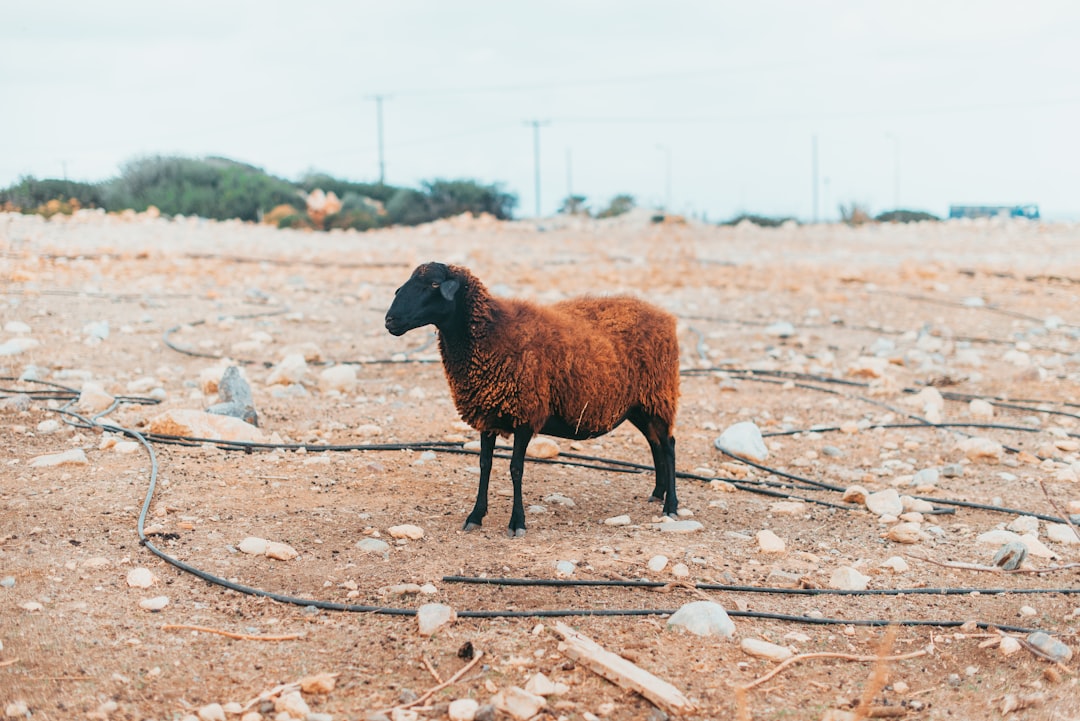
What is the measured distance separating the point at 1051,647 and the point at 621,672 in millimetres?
1784

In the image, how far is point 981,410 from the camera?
835 centimetres

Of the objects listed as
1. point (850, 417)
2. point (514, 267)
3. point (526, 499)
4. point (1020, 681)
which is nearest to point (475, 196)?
point (514, 267)

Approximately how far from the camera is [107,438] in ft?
20.6

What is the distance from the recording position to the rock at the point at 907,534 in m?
5.32

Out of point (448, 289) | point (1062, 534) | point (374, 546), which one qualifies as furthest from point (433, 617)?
point (1062, 534)

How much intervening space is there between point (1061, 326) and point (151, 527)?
11.7 m

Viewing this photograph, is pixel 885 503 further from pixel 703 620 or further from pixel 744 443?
pixel 703 620

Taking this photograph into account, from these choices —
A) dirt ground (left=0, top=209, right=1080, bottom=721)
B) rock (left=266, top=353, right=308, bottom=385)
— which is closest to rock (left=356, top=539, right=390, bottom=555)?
dirt ground (left=0, top=209, right=1080, bottom=721)

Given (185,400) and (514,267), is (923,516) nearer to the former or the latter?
(185,400)

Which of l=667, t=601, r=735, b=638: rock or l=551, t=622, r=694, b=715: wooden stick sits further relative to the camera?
l=667, t=601, r=735, b=638: rock

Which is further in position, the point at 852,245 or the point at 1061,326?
the point at 852,245

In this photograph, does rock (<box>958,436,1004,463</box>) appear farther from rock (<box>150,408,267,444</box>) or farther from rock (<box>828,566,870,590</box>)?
rock (<box>150,408,267,444</box>)

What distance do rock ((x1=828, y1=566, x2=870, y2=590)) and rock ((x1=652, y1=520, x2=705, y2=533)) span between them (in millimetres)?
876

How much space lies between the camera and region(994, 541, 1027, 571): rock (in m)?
4.87
